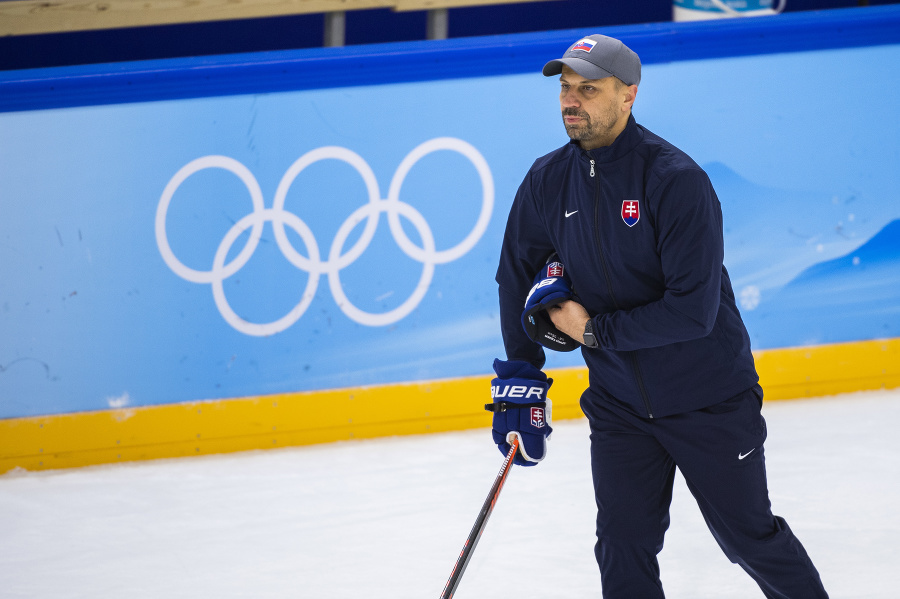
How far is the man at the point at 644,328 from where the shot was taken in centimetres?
186

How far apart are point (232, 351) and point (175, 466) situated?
0.54m

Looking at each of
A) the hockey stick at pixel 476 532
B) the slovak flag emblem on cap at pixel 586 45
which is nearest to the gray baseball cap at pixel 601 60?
the slovak flag emblem on cap at pixel 586 45

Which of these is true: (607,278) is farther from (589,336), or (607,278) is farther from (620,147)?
(620,147)

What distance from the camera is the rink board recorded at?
393cm

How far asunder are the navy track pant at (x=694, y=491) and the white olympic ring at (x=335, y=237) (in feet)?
6.89

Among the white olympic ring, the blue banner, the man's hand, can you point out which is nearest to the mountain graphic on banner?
the blue banner

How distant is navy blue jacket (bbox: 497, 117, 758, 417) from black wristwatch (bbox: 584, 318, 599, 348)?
13mm

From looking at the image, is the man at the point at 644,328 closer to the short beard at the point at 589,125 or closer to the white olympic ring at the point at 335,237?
the short beard at the point at 589,125

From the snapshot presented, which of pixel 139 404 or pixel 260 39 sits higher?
pixel 260 39

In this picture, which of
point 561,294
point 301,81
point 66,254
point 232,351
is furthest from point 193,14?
point 561,294

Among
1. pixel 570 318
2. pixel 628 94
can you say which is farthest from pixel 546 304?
pixel 628 94

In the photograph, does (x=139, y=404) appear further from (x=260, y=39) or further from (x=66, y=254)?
(x=260, y=39)

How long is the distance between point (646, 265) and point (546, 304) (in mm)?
227

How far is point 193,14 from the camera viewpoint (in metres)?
4.78
